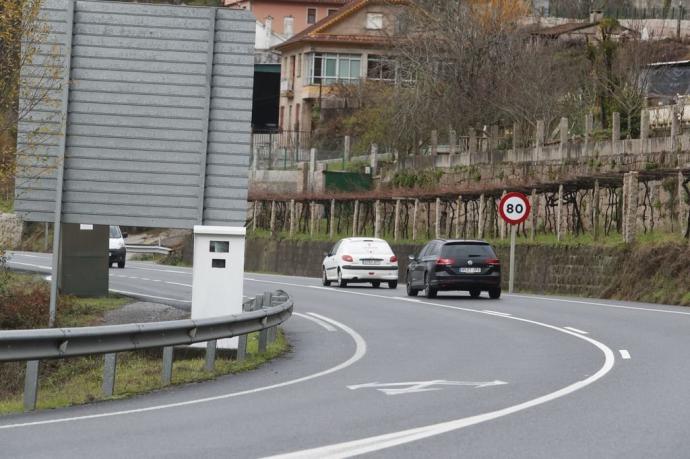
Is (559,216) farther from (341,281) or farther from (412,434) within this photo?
(412,434)

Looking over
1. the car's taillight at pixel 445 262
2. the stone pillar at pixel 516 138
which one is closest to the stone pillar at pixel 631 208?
the car's taillight at pixel 445 262


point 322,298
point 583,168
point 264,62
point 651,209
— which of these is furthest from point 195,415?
point 264,62

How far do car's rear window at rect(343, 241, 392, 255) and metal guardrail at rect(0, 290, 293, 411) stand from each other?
2519cm

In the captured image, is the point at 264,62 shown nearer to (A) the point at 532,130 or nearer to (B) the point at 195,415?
(A) the point at 532,130

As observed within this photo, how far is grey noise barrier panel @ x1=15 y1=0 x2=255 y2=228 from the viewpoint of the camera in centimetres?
2267

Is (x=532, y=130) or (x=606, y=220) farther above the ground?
(x=532, y=130)

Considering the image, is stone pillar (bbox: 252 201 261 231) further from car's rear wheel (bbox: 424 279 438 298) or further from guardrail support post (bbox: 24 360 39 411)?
guardrail support post (bbox: 24 360 39 411)

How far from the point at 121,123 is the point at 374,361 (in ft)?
20.1

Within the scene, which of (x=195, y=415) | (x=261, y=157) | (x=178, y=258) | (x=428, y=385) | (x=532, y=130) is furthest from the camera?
(x=261, y=157)

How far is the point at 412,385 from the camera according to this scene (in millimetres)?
16016

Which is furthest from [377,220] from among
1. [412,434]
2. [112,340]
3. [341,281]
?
[412,434]

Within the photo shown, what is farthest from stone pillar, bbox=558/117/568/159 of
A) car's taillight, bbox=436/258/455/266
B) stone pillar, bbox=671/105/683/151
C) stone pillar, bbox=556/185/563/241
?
car's taillight, bbox=436/258/455/266

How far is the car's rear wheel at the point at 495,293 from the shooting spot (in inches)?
1470

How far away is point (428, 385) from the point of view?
15977 millimetres
